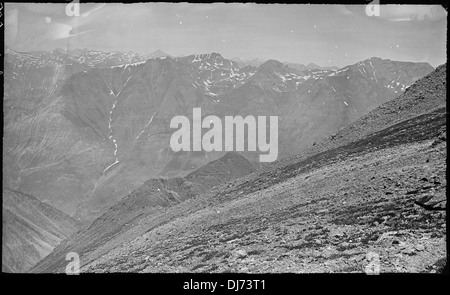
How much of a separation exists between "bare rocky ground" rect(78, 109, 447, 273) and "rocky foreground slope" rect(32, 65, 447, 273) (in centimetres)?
3

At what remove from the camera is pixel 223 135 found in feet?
65.1

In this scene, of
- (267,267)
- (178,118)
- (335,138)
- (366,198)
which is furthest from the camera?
(335,138)

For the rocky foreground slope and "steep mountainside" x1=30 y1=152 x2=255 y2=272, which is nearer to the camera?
the rocky foreground slope

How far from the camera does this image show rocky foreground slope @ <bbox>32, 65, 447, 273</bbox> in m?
13.9

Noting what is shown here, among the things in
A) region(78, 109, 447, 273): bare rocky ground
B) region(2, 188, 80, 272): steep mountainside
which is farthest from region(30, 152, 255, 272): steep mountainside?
region(2, 188, 80, 272): steep mountainside

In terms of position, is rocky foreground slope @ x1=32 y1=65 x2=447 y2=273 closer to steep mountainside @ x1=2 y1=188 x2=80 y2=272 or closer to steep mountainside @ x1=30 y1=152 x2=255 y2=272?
steep mountainside @ x1=30 y1=152 x2=255 y2=272

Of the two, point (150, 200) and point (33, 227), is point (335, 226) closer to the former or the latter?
point (150, 200)

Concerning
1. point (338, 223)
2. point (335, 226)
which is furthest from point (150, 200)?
point (335, 226)

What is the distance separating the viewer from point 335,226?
1688 centimetres

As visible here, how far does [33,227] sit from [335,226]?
159937 mm
